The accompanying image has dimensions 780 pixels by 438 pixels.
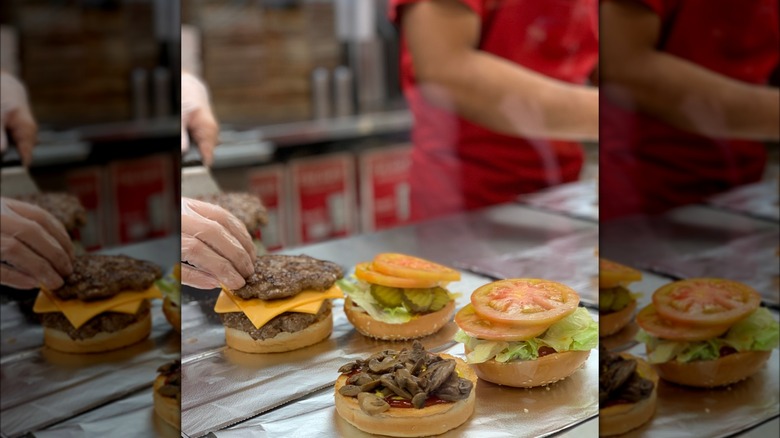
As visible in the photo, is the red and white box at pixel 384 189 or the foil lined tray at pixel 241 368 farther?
the red and white box at pixel 384 189

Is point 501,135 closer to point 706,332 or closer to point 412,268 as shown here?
point 412,268

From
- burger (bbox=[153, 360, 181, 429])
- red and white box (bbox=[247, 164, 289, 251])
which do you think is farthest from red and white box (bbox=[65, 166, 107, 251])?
red and white box (bbox=[247, 164, 289, 251])

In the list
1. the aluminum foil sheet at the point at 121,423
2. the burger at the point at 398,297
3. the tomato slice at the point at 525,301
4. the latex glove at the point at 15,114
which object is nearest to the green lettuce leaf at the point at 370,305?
the burger at the point at 398,297

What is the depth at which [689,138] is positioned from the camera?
48.1 inches

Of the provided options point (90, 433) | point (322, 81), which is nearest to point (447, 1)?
point (322, 81)

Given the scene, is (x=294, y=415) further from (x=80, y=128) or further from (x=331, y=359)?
(x=80, y=128)

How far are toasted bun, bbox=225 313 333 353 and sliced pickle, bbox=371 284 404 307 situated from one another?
69 mm

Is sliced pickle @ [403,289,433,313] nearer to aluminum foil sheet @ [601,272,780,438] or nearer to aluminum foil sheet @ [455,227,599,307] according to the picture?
aluminum foil sheet @ [455,227,599,307]

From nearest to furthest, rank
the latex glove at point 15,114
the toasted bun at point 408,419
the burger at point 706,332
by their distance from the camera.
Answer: the toasted bun at point 408,419, the burger at point 706,332, the latex glove at point 15,114

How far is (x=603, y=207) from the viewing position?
1.19 m

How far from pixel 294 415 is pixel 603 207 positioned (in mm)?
502

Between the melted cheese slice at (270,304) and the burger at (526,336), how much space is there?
0.63 ft

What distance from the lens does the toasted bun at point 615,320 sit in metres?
1.17

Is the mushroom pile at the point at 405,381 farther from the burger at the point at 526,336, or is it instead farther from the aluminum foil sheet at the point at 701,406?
the aluminum foil sheet at the point at 701,406
